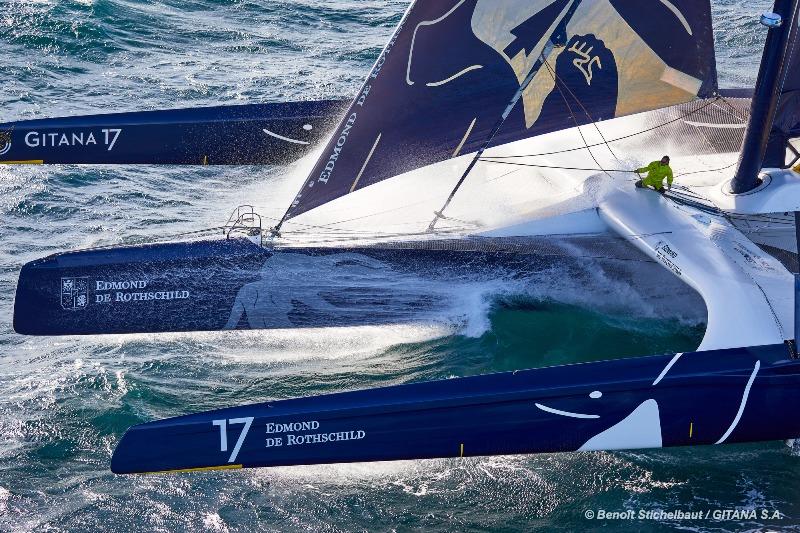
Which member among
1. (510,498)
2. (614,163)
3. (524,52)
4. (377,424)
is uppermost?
(524,52)

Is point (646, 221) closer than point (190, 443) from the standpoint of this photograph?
No

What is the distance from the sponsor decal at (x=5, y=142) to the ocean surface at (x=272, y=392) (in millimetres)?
789

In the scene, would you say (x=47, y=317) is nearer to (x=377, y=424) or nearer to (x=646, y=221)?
(x=377, y=424)

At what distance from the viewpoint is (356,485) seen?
671 cm

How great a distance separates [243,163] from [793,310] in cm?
493

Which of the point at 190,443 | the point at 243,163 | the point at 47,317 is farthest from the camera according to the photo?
the point at 243,163

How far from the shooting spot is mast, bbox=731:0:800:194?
26.1ft

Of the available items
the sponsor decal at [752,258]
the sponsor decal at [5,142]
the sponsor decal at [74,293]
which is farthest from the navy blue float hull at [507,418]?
the sponsor decal at [5,142]

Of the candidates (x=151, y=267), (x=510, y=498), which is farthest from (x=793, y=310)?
(x=151, y=267)

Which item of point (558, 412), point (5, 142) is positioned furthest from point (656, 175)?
point (5, 142)

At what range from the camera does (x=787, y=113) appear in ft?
27.7

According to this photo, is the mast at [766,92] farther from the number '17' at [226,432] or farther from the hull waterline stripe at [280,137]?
the number '17' at [226,432]

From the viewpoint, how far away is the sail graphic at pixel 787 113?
8140mm

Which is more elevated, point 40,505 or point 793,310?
point 793,310
